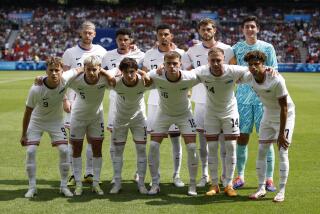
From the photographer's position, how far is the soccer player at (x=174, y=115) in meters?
7.62

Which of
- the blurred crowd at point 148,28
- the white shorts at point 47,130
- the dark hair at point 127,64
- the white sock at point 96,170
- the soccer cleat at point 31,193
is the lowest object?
the soccer cleat at point 31,193

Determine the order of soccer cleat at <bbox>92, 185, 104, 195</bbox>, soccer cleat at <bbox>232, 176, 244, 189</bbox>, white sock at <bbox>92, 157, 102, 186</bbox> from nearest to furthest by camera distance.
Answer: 1. soccer cleat at <bbox>92, 185, 104, 195</bbox>
2. white sock at <bbox>92, 157, 102, 186</bbox>
3. soccer cleat at <bbox>232, 176, 244, 189</bbox>

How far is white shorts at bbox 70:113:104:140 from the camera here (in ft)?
26.2

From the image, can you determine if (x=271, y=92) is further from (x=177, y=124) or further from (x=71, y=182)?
(x=71, y=182)

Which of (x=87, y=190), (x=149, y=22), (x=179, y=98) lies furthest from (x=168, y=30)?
(x=149, y=22)

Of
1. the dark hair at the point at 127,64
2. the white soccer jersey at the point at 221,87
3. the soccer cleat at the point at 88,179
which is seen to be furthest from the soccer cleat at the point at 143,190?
the dark hair at the point at 127,64

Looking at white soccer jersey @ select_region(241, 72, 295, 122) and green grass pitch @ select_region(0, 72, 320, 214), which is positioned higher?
white soccer jersey @ select_region(241, 72, 295, 122)

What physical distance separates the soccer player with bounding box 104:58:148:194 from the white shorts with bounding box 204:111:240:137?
41.1 inches

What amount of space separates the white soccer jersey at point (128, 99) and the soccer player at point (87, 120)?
0.83ft

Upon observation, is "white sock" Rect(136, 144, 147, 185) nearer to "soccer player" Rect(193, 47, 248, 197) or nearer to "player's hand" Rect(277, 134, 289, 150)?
"soccer player" Rect(193, 47, 248, 197)

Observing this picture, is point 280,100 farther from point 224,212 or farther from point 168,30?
point 168,30

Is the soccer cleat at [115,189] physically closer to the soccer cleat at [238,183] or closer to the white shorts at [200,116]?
the white shorts at [200,116]

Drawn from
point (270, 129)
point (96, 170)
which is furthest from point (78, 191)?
point (270, 129)

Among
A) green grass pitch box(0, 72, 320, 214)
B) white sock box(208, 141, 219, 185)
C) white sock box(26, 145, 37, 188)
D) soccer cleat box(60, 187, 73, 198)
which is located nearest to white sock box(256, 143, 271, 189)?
green grass pitch box(0, 72, 320, 214)
